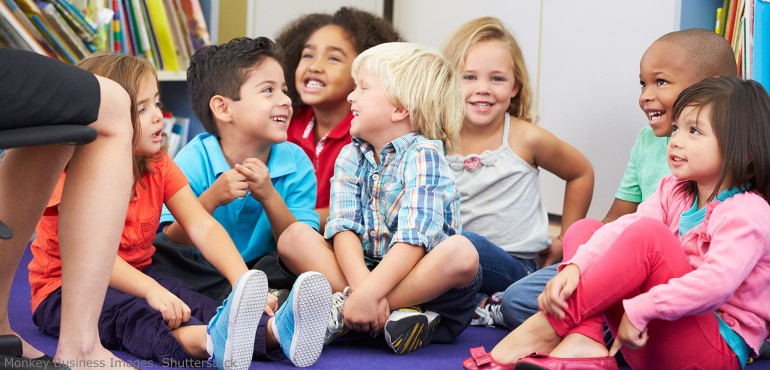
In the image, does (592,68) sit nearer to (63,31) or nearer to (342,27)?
(342,27)

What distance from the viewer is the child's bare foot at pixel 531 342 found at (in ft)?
4.49

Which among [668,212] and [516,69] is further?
[516,69]

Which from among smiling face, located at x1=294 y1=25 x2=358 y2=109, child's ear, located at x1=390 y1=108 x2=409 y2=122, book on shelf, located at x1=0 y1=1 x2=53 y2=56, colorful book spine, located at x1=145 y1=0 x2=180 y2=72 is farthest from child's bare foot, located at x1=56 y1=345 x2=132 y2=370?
colorful book spine, located at x1=145 y1=0 x2=180 y2=72

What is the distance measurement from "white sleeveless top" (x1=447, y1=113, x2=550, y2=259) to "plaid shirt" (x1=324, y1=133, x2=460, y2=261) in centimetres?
38

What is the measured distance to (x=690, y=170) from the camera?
138cm

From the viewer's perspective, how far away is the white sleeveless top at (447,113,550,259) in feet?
6.80

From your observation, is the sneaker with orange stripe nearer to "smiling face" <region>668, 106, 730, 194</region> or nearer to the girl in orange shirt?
the girl in orange shirt

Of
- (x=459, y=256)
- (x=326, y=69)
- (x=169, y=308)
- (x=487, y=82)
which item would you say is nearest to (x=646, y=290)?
(x=459, y=256)

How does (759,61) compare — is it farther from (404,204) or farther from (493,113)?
(404,204)

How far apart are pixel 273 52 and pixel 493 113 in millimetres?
535

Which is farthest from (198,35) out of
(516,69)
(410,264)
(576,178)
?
(410,264)

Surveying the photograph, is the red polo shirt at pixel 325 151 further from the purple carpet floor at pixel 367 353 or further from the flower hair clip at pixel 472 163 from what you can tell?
the purple carpet floor at pixel 367 353

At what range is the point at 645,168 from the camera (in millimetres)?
1889

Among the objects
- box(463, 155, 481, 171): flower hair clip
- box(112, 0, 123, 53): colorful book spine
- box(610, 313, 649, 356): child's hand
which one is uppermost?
box(112, 0, 123, 53): colorful book spine
